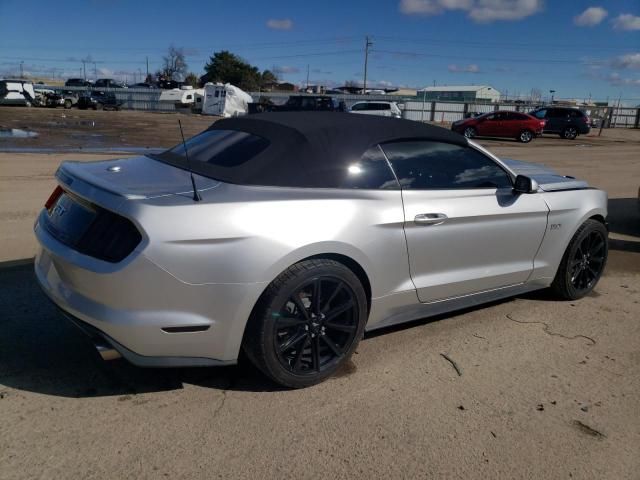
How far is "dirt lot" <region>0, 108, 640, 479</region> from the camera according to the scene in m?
2.60

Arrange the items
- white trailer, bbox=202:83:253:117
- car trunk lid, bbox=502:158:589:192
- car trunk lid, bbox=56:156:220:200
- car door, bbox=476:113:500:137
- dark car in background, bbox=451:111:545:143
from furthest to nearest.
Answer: white trailer, bbox=202:83:253:117, car door, bbox=476:113:500:137, dark car in background, bbox=451:111:545:143, car trunk lid, bbox=502:158:589:192, car trunk lid, bbox=56:156:220:200

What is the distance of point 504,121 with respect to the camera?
92.5 feet

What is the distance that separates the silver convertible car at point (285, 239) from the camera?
2740 mm

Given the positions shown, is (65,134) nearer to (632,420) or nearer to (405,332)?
(405,332)

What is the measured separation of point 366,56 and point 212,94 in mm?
48393

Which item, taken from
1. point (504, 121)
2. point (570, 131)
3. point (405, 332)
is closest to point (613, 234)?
point (405, 332)

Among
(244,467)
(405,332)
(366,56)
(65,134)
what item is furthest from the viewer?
(366,56)

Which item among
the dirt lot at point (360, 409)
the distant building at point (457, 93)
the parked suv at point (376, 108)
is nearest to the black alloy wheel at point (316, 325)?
the dirt lot at point (360, 409)

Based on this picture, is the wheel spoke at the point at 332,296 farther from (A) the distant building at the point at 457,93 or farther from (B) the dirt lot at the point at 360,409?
(A) the distant building at the point at 457,93

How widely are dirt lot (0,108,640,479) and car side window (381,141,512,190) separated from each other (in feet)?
3.55

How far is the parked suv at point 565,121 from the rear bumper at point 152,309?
105 feet

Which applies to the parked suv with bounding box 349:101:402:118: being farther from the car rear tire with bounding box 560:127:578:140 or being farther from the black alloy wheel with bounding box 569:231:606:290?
the black alloy wheel with bounding box 569:231:606:290

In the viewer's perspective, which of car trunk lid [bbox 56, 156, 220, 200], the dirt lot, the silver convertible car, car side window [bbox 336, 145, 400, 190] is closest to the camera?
the dirt lot

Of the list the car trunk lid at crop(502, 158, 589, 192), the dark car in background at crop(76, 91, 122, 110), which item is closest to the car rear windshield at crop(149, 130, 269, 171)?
the car trunk lid at crop(502, 158, 589, 192)
